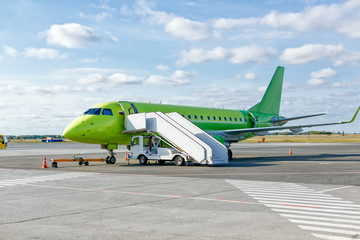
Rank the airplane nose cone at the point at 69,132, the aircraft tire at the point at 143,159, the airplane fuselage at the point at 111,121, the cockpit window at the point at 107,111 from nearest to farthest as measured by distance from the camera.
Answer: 1. the airplane nose cone at the point at 69,132
2. the airplane fuselage at the point at 111,121
3. the aircraft tire at the point at 143,159
4. the cockpit window at the point at 107,111

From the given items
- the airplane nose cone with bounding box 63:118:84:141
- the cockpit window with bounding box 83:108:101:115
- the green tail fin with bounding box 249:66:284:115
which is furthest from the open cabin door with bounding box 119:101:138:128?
the green tail fin with bounding box 249:66:284:115

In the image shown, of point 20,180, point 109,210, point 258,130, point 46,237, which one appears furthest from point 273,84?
point 46,237

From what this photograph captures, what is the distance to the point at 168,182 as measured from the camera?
16.1 m

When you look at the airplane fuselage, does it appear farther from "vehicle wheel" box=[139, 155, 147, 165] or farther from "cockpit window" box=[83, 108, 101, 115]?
"vehicle wheel" box=[139, 155, 147, 165]

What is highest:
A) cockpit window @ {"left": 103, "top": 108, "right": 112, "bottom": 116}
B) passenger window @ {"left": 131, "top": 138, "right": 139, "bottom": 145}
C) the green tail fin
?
the green tail fin

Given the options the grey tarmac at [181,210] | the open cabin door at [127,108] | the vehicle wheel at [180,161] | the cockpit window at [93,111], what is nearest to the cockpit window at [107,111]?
the cockpit window at [93,111]

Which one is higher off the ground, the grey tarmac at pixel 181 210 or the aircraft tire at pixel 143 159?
the aircraft tire at pixel 143 159

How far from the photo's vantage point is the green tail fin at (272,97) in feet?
140

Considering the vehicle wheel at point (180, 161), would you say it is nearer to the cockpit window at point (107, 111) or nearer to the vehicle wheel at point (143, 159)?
the vehicle wheel at point (143, 159)

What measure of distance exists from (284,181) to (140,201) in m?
7.79

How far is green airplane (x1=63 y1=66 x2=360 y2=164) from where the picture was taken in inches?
1055

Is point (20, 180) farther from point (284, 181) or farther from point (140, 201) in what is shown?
point (284, 181)

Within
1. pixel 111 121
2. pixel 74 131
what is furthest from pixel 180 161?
pixel 74 131

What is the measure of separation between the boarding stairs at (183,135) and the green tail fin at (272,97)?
55.4ft
